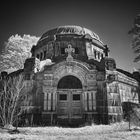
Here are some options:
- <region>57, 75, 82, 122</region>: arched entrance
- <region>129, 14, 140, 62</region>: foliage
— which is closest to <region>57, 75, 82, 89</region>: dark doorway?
<region>57, 75, 82, 122</region>: arched entrance

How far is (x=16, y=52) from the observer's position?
29328mm

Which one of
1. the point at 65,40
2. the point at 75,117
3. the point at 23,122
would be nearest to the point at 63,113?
the point at 75,117

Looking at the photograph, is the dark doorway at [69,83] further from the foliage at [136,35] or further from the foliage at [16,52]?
the foliage at [16,52]

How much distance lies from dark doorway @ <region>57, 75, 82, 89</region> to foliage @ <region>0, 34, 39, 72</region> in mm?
15461

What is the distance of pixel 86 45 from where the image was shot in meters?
19.7

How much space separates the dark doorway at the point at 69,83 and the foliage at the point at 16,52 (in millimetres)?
15461

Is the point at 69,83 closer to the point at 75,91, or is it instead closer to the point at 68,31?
the point at 75,91

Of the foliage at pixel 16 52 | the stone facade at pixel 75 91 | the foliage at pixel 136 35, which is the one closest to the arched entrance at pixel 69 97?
the stone facade at pixel 75 91

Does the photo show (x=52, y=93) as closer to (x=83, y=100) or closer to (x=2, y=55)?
(x=83, y=100)

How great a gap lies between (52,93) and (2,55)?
60.9 ft

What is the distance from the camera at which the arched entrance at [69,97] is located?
13.9 meters

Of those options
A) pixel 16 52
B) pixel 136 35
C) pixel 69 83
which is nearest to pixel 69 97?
pixel 69 83

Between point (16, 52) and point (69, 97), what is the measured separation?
60.7 feet

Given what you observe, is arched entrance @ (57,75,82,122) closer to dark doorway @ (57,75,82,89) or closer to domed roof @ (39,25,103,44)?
dark doorway @ (57,75,82,89)
